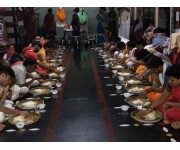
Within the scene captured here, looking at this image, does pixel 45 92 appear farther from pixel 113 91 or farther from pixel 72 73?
pixel 72 73

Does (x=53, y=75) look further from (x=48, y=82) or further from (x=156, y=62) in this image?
(x=156, y=62)

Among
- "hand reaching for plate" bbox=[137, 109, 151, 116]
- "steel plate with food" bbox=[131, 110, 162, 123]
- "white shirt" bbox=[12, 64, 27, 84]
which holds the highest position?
"white shirt" bbox=[12, 64, 27, 84]

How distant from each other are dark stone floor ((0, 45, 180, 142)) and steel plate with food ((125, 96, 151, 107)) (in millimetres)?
101

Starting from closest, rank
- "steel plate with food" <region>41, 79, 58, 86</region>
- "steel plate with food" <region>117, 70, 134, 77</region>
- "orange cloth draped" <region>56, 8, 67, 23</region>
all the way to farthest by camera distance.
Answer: "steel plate with food" <region>41, 79, 58, 86</region>, "steel plate with food" <region>117, 70, 134, 77</region>, "orange cloth draped" <region>56, 8, 67, 23</region>

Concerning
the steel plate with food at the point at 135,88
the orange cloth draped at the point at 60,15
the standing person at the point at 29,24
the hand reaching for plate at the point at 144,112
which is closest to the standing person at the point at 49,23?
the orange cloth draped at the point at 60,15

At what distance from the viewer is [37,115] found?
400 cm

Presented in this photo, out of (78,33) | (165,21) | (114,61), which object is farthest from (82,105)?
(78,33)

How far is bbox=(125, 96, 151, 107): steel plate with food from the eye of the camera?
14.0ft

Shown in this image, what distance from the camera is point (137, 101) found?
437 cm

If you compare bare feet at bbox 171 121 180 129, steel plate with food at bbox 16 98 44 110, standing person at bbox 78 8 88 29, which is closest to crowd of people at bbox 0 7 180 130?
bare feet at bbox 171 121 180 129

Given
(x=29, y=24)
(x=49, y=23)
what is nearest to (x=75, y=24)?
(x=49, y=23)

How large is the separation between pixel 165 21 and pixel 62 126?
248 inches

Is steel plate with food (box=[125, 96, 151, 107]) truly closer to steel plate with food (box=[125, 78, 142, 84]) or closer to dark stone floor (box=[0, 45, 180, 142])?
dark stone floor (box=[0, 45, 180, 142])

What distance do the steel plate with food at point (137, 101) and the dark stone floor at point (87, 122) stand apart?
4.0 inches
